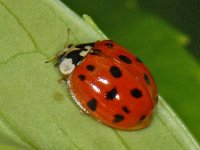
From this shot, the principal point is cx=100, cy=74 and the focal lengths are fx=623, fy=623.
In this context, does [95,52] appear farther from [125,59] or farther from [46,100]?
[46,100]

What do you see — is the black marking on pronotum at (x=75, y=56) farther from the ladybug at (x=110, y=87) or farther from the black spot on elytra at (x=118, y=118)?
the black spot on elytra at (x=118, y=118)

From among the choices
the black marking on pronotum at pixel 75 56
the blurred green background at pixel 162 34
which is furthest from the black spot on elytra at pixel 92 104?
→ the blurred green background at pixel 162 34

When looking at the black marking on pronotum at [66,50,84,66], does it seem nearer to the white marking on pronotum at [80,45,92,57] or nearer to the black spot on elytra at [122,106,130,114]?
the white marking on pronotum at [80,45,92,57]

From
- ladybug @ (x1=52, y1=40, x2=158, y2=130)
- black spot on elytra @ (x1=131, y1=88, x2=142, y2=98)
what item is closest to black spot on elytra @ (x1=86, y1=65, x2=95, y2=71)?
ladybug @ (x1=52, y1=40, x2=158, y2=130)

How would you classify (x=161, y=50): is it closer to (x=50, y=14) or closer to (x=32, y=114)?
(x=50, y=14)

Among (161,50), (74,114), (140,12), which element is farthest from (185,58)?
(74,114)

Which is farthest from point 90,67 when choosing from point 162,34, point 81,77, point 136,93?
point 162,34
